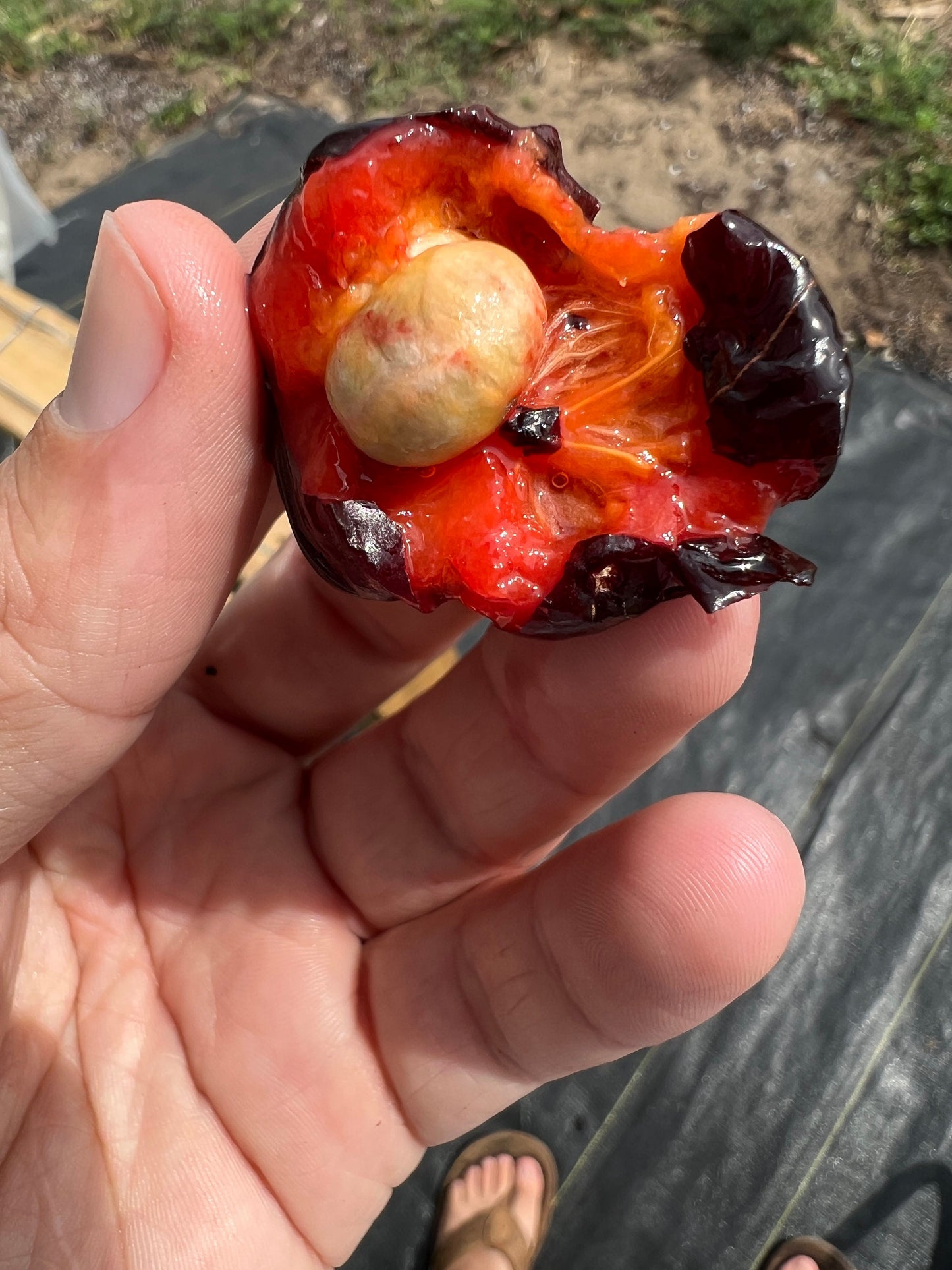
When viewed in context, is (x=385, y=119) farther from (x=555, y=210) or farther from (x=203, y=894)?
(x=203, y=894)

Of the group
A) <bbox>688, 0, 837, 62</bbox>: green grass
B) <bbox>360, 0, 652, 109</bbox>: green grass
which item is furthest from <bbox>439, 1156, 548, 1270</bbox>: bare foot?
<bbox>688, 0, 837, 62</bbox>: green grass

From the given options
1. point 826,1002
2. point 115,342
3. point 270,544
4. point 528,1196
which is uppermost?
point 115,342

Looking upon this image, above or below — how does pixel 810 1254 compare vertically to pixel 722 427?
below

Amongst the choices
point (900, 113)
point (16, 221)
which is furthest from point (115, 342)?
point (900, 113)

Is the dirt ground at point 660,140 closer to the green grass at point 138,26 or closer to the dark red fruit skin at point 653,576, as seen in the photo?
the green grass at point 138,26

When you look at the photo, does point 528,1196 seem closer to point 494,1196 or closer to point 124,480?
point 494,1196

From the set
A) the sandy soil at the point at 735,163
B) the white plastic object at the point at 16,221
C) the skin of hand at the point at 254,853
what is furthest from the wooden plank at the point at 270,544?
the sandy soil at the point at 735,163

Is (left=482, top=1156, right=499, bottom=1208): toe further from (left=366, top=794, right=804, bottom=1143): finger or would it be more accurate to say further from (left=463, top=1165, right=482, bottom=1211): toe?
(left=366, top=794, right=804, bottom=1143): finger
